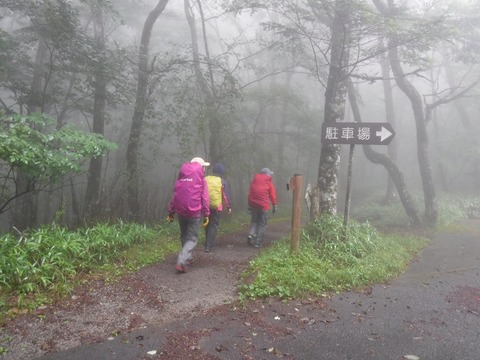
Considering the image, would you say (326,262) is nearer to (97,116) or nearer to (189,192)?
(189,192)

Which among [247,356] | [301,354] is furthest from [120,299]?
[301,354]

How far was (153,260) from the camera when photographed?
21.1 ft

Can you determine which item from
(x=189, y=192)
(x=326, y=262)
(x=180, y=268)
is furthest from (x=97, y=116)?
(x=326, y=262)

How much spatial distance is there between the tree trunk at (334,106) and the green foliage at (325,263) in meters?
0.69

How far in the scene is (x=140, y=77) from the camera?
10.5m

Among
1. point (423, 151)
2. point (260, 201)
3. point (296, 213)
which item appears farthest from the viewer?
point (423, 151)

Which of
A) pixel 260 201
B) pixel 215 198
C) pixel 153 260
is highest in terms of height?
pixel 215 198

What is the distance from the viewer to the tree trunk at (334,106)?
8.16 m

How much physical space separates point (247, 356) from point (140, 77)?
30.1ft

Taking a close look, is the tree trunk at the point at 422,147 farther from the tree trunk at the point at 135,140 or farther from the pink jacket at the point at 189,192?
the pink jacket at the point at 189,192

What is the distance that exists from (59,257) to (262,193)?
4357 mm

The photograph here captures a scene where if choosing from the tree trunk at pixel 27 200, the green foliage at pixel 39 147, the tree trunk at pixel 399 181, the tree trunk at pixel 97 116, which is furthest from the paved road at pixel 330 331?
the tree trunk at pixel 399 181

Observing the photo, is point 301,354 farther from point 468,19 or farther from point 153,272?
point 468,19

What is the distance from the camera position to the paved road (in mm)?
3598
